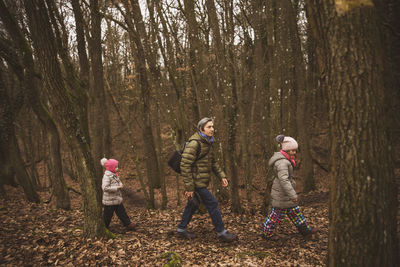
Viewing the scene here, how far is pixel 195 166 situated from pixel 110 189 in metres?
2.10

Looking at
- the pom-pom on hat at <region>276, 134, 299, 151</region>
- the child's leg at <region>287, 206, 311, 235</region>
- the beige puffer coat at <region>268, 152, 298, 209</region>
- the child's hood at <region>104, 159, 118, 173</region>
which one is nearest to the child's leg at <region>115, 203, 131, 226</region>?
the child's hood at <region>104, 159, 118, 173</region>

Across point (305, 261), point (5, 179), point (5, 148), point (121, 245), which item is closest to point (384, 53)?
point (305, 261)

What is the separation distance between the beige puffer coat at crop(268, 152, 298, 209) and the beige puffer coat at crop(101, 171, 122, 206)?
133 inches

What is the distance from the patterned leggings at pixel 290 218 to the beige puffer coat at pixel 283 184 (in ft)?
0.41

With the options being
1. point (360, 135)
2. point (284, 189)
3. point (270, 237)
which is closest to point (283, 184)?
point (284, 189)

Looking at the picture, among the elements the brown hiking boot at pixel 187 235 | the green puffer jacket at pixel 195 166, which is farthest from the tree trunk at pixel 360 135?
the brown hiking boot at pixel 187 235

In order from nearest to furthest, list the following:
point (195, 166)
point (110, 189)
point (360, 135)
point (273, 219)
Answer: point (360, 135), point (273, 219), point (195, 166), point (110, 189)

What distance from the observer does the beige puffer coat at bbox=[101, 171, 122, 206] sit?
5328mm

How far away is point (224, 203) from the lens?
716cm

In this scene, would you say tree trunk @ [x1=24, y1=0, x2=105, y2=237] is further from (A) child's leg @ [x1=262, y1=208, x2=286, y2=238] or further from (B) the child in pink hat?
(A) child's leg @ [x1=262, y1=208, x2=286, y2=238]

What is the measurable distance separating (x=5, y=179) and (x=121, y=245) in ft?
34.1

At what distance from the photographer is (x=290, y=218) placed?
4.56 metres

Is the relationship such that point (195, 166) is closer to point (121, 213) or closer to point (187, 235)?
point (187, 235)

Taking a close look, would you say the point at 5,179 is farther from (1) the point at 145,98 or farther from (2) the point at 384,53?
(2) the point at 384,53
